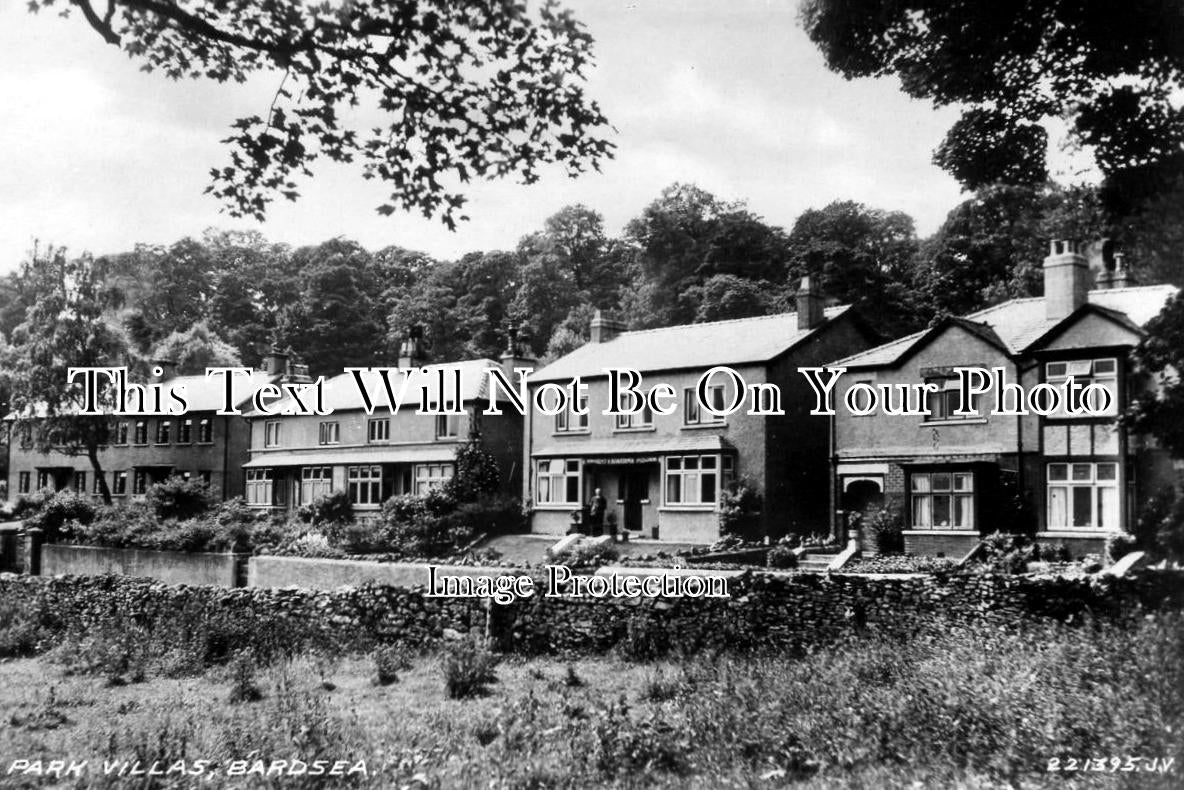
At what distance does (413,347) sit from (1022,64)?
1482cm

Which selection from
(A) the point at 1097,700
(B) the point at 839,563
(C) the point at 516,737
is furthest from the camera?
(B) the point at 839,563

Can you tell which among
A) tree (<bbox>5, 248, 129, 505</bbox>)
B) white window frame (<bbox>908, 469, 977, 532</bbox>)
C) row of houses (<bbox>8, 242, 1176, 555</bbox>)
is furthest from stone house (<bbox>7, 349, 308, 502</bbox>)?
white window frame (<bbox>908, 469, 977, 532</bbox>)

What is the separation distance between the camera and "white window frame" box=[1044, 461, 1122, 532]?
21281 mm

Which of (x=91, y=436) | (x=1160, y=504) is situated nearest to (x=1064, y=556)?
(x=1160, y=504)

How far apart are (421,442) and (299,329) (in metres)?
15.3

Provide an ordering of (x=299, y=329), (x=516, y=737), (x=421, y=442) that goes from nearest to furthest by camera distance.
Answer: (x=516, y=737)
(x=299, y=329)
(x=421, y=442)

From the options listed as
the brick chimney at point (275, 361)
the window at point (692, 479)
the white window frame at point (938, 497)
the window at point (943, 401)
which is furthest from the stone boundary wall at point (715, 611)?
the window at point (692, 479)

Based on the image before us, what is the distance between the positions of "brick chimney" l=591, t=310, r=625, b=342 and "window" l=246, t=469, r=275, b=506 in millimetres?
16872

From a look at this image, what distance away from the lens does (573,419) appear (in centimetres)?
3272

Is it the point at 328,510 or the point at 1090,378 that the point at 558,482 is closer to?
the point at 328,510

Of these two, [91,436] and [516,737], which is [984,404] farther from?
[91,436]

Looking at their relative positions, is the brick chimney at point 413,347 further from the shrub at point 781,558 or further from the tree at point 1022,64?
the tree at point 1022,64

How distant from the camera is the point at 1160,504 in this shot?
10.1 metres

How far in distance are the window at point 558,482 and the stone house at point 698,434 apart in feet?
0.18
